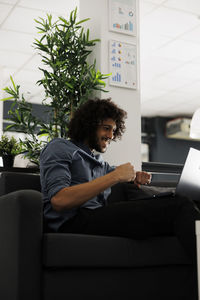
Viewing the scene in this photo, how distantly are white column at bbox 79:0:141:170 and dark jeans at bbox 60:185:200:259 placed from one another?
1.33 metres

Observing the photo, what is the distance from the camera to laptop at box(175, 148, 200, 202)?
80.6 inches

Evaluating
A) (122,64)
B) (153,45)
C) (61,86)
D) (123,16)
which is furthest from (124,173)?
(153,45)

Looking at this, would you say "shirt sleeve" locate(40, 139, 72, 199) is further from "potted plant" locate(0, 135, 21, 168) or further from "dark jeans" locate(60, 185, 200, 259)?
"potted plant" locate(0, 135, 21, 168)

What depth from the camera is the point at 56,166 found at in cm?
197

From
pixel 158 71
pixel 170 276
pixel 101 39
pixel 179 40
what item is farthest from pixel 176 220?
pixel 158 71

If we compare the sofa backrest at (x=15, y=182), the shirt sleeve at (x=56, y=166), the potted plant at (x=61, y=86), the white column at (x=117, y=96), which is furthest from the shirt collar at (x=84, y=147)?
the white column at (x=117, y=96)

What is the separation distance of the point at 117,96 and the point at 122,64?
0.90 feet

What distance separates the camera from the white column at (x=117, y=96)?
10.9ft

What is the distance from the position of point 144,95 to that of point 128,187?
5.58 m

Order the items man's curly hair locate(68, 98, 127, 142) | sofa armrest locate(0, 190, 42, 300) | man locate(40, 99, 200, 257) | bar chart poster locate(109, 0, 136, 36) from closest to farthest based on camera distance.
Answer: sofa armrest locate(0, 190, 42, 300)
man locate(40, 99, 200, 257)
man's curly hair locate(68, 98, 127, 142)
bar chart poster locate(109, 0, 136, 36)

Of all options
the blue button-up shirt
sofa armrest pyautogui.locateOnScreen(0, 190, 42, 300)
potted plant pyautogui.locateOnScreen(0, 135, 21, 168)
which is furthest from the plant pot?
sofa armrest pyautogui.locateOnScreen(0, 190, 42, 300)

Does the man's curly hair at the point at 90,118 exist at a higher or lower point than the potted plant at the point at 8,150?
higher

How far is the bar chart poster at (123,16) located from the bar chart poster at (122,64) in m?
0.13

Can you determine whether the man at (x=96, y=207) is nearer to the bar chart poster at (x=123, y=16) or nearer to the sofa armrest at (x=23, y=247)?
the sofa armrest at (x=23, y=247)
